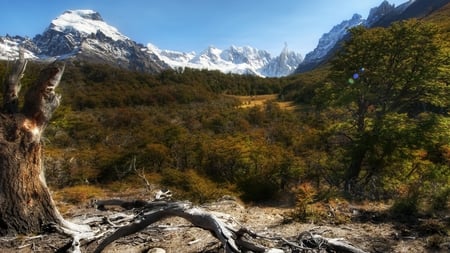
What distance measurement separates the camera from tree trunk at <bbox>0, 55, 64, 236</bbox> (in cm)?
608

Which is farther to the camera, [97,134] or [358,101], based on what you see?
[97,134]

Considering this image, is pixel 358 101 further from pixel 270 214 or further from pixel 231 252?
pixel 231 252

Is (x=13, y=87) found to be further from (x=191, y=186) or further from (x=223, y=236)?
(x=191, y=186)

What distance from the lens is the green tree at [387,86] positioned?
13.4 m

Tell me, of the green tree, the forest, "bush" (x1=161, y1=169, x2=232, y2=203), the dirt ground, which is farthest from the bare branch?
the green tree

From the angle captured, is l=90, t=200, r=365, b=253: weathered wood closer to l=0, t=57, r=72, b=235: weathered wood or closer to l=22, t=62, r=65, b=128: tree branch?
l=0, t=57, r=72, b=235: weathered wood

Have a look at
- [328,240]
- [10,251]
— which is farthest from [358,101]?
[10,251]

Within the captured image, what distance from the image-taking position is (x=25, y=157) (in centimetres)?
627

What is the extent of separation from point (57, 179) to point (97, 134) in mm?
17527

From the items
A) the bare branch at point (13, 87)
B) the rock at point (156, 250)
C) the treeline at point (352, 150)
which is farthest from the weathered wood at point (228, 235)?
the treeline at point (352, 150)

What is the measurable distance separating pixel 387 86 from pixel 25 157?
14.0m

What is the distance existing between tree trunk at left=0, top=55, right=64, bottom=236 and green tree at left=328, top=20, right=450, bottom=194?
1042 cm

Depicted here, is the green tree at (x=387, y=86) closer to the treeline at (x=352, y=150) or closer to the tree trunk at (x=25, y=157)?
the treeline at (x=352, y=150)

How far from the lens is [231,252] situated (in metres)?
4.53
